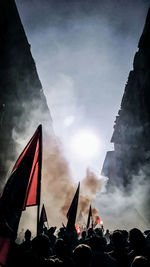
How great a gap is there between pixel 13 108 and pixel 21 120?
1.77 meters

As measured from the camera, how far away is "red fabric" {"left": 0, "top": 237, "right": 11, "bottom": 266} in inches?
61.5

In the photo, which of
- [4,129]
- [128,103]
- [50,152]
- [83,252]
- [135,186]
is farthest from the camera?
[50,152]

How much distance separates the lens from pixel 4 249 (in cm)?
164

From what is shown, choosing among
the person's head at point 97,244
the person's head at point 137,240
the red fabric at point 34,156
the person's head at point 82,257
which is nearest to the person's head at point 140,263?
the person's head at point 82,257

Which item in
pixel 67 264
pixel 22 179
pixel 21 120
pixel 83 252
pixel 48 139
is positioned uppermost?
pixel 48 139

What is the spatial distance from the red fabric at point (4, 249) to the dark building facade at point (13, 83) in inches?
473

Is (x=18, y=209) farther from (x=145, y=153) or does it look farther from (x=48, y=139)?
(x=48, y=139)

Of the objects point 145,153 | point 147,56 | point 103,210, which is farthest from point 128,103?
point 103,210

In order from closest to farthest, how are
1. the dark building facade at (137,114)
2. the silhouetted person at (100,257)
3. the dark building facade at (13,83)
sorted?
the silhouetted person at (100,257) → the dark building facade at (13,83) → the dark building facade at (137,114)

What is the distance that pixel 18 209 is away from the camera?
6.49 feet

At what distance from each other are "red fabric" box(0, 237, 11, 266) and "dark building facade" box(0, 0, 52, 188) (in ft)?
39.4

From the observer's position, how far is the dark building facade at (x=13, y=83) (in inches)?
498

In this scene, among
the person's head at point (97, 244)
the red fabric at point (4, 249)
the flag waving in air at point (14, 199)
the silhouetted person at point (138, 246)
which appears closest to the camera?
the red fabric at point (4, 249)

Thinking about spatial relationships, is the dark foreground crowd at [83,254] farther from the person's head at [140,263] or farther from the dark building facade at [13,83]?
the dark building facade at [13,83]
